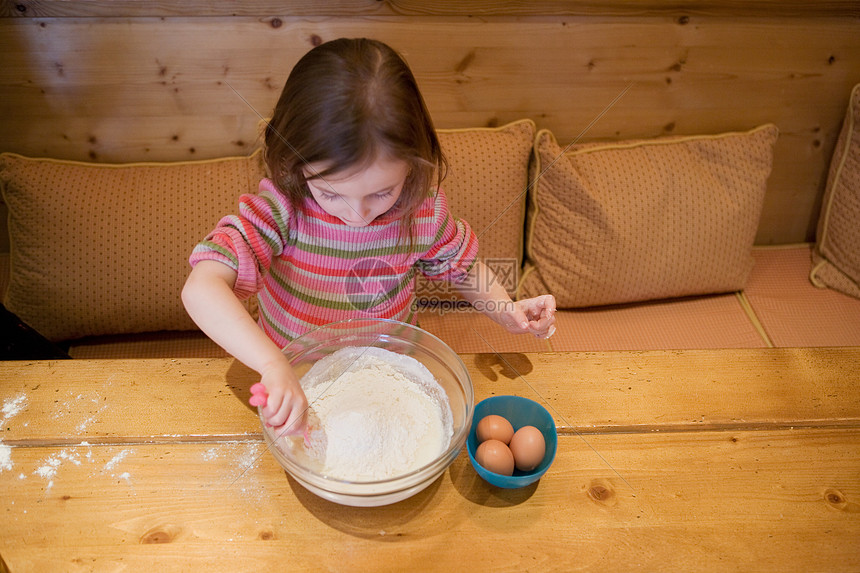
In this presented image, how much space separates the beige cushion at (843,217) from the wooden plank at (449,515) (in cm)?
109

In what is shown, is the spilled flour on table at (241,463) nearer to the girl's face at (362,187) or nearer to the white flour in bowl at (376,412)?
the white flour in bowl at (376,412)

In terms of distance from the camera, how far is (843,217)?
1752 mm

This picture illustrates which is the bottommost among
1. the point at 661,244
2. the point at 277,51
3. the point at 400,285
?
the point at 661,244

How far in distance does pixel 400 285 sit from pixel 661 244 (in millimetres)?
828

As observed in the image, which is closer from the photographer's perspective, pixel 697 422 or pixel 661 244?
pixel 697 422

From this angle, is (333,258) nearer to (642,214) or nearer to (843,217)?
(642,214)

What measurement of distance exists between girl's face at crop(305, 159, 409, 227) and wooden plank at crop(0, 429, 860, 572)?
0.37 meters

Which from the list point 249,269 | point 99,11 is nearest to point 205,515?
point 249,269

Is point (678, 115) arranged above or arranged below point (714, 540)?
above

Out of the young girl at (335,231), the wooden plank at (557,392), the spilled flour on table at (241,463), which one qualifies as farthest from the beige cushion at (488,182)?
the spilled flour on table at (241,463)

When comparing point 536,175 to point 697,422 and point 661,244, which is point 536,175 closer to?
point 661,244

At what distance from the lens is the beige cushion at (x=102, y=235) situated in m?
1.44

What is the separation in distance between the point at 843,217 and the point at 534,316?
4.08 ft

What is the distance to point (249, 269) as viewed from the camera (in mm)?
947
